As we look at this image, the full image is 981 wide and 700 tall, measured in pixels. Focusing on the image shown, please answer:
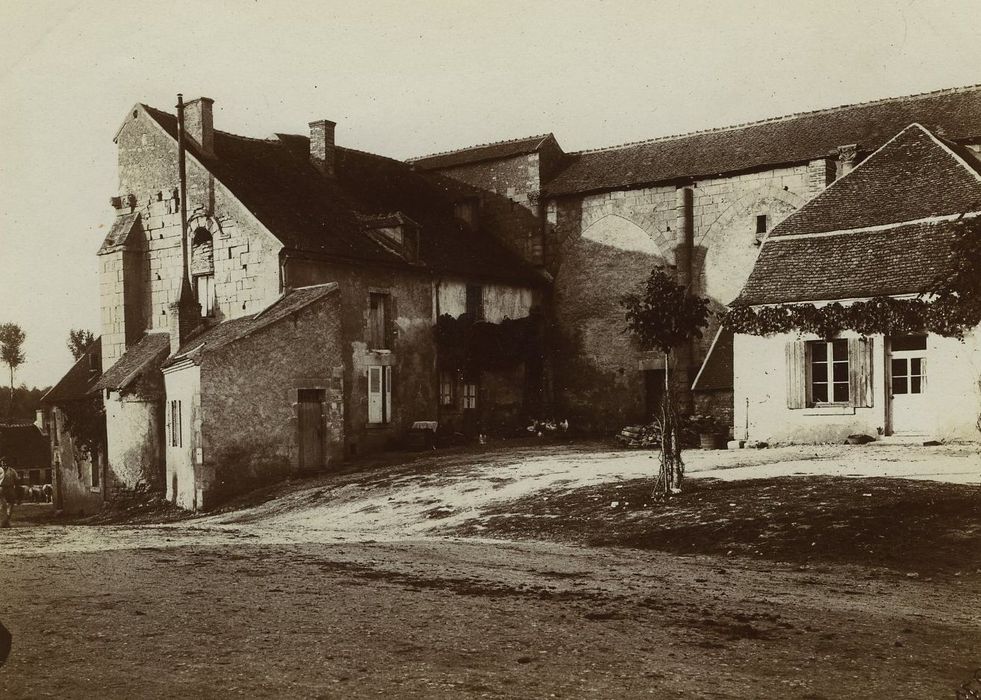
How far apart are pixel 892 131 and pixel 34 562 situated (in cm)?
2338

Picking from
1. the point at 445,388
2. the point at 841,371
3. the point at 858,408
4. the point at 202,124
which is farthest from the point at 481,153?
the point at 858,408

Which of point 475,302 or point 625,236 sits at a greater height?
point 625,236

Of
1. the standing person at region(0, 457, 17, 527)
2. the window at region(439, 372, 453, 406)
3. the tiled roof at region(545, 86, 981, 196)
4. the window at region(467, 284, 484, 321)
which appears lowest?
the standing person at region(0, 457, 17, 527)

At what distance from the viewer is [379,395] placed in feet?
85.0

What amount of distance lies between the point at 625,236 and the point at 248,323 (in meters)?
12.9

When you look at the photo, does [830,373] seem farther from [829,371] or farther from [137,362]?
[137,362]

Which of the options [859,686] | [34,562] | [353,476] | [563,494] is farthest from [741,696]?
[353,476]

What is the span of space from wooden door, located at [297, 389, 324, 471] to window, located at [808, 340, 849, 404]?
11.3 meters

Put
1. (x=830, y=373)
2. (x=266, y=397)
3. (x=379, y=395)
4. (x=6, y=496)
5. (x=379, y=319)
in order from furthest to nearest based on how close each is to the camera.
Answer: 1. (x=379, y=319)
2. (x=379, y=395)
3. (x=266, y=397)
4. (x=830, y=373)
5. (x=6, y=496)

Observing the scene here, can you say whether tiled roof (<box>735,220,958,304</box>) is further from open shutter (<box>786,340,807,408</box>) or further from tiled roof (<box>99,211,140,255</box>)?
tiled roof (<box>99,211,140,255</box>)

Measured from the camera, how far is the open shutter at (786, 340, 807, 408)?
2038cm

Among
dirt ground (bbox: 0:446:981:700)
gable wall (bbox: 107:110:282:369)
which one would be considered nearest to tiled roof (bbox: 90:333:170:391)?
gable wall (bbox: 107:110:282:369)

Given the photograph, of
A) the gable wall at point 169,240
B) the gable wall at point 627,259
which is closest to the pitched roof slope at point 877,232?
the gable wall at point 627,259

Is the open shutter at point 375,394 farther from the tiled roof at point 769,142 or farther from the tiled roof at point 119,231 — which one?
the tiled roof at point 769,142
